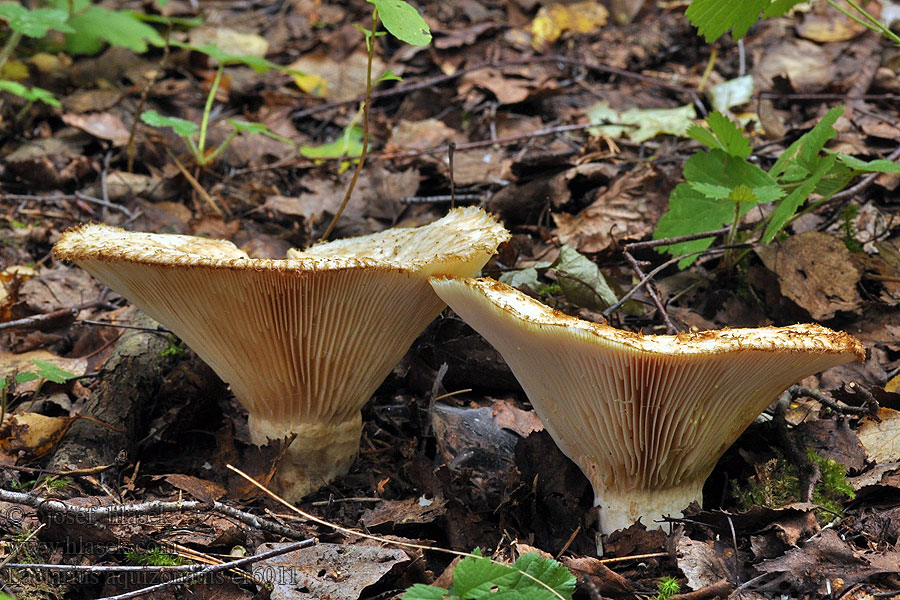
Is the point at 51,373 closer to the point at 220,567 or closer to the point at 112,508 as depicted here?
the point at 112,508

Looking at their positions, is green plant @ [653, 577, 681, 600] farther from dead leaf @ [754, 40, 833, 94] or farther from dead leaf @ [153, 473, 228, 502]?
dead leaf @ [754, 40, 833, 94]

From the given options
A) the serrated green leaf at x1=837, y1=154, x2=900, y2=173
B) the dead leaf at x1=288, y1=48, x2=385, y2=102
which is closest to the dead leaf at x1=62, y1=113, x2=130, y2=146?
the dead leaf at x1=288, y1=48, x2=385, y2=102

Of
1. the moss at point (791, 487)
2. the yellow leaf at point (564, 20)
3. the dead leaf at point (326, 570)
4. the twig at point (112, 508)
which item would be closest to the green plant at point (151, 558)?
the twig at point (112, 508)

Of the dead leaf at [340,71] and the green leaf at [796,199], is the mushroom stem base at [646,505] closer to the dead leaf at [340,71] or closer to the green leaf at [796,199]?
the green leaf at [796,199]

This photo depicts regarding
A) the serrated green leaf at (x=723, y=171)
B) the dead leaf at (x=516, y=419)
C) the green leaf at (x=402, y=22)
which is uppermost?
the green leaf at (x=402, y=22)

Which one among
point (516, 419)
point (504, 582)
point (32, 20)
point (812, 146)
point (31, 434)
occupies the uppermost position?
point (812, 146)

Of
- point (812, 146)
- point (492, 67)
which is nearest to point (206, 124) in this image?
point (492, 67)
